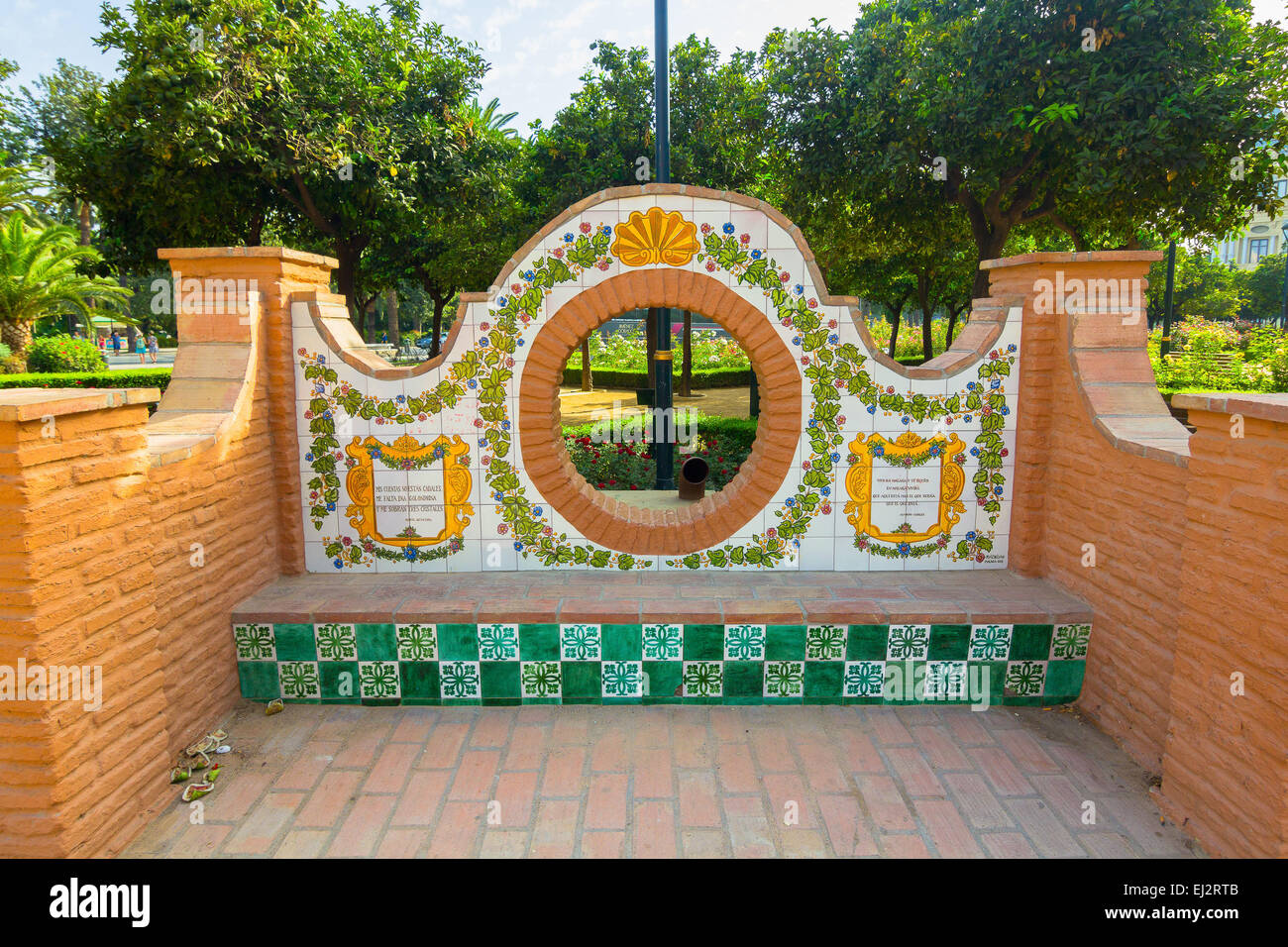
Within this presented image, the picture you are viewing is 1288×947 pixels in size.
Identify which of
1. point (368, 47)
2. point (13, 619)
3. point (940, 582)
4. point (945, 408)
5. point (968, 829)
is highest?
point (368, 47)

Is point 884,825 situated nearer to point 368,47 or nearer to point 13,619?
point 13,619

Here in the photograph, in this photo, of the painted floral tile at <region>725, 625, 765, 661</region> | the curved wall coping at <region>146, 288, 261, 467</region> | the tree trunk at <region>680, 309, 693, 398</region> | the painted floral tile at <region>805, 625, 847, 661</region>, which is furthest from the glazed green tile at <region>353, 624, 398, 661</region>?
the tree trunk at <region>680, 309, 693, 398</region>

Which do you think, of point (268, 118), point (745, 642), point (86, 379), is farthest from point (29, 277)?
point (745, 642)

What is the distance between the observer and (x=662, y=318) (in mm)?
7547

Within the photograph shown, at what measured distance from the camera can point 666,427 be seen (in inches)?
297

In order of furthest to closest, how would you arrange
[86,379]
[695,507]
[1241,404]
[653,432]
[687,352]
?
1. [687,352]
2. [86,379]
3. [653,432]
4. [695,507]
5. [1241,404]

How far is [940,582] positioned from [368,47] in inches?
422

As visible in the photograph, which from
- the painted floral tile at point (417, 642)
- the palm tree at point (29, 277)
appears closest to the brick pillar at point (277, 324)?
the painted floral tile at point (417, 642)

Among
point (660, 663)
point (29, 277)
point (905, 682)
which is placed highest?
point (29, 277)

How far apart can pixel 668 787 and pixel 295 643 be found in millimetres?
2243

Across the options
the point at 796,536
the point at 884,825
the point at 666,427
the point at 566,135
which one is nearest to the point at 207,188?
the point at 566,135

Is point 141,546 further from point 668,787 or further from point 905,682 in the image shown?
point 905,682

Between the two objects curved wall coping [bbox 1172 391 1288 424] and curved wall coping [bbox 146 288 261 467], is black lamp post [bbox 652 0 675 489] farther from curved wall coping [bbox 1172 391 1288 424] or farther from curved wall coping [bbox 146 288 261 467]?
curved wall coping [bbox 1172 391 1288 424]

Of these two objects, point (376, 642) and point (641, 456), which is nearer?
point (376, 642)
